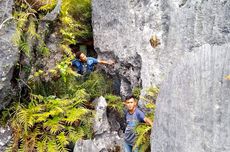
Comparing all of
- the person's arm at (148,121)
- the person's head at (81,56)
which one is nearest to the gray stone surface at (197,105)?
the person's arm at (148,121)

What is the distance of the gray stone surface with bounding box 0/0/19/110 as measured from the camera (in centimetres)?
606

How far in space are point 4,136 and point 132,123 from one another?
247 cm

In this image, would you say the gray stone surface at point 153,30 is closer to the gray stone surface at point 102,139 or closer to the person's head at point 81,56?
the person's head at point 81,56

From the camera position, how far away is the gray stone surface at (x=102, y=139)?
6.17 meters

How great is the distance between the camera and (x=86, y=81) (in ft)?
24.4

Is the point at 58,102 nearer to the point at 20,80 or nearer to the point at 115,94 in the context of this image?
the point at 20,80

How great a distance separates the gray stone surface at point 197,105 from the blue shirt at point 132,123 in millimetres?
1290

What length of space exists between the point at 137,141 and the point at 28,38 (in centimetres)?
306

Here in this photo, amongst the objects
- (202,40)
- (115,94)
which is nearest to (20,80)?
(115,94)

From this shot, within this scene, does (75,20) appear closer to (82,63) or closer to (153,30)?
(82,63)

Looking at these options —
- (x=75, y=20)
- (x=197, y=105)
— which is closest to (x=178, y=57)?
(x=197, y=105)

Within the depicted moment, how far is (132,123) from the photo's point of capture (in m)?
5.67

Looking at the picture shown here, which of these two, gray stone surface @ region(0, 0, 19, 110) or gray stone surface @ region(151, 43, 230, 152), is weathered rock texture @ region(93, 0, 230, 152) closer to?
gray stone surface @ region(151, 43, 230, 152)

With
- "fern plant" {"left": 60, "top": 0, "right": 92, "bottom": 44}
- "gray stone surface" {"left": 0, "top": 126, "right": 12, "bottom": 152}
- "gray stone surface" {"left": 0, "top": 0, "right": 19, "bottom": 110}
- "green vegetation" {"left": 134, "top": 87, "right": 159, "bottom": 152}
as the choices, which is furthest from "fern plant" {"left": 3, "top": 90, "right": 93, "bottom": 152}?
"fern plant" {"left": 60, "top": 0, "right": 92, "bottom": 44}
